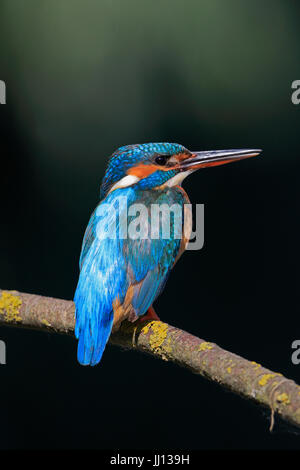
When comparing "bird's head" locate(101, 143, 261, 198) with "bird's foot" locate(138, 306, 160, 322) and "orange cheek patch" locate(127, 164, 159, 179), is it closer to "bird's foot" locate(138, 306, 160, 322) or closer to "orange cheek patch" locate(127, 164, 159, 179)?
"orange cheek patch" locate(127, 164, 159, 179)

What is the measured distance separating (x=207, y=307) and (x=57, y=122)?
2.98 ft

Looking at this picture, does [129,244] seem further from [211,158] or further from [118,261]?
[211,158]

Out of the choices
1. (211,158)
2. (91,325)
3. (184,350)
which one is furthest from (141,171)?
(184,350)

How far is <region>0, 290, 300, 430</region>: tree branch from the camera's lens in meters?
0.90

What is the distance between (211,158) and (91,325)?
57 cm

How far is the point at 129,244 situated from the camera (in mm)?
1353

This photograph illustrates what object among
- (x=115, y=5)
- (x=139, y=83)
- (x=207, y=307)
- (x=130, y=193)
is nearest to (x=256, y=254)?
(x=207, y=307)

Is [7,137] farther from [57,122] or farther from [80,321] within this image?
[80,321]

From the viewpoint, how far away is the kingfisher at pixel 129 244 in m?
1.26

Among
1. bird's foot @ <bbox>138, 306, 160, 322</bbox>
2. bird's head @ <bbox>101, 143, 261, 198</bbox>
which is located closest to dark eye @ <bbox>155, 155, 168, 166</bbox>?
bird's head @ <bbox>101, 143, 261, 198</bbox>

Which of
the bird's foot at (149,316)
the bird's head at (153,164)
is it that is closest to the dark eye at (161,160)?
the bird's head at (153,164)

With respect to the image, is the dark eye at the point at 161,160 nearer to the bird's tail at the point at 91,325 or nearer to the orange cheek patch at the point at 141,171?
the orange cheek patch at the point at 141,171

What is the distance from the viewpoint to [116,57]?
2293 mm

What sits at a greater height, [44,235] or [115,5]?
[115,5]
